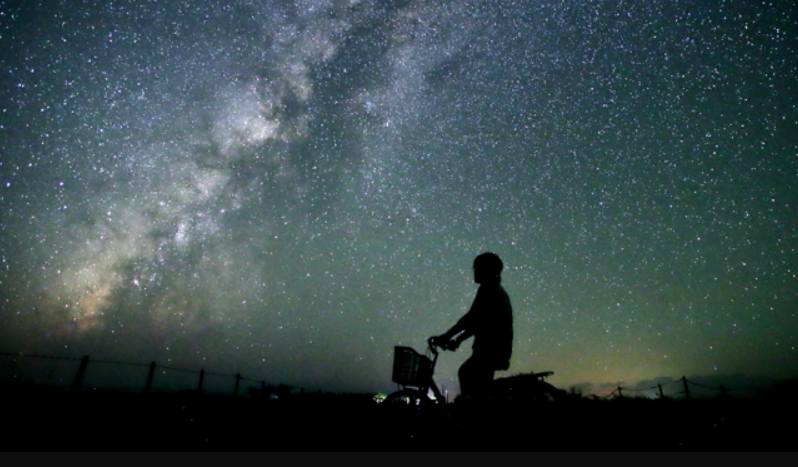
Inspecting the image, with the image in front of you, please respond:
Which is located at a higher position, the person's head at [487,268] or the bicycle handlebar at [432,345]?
the person's head at [487,268]

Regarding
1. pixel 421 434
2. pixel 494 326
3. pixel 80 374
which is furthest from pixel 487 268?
pixel 80 374

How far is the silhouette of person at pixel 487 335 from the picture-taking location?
395 centimetres

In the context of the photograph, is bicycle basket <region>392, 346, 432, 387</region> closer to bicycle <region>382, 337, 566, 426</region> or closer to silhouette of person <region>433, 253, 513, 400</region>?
bicycle <region>382, 337, 566, 426</region>

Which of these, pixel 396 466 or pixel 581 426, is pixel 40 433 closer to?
pixel 396 466

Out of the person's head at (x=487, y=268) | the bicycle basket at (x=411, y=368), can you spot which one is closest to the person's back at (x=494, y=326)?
the person's head at (x=487, y=268)

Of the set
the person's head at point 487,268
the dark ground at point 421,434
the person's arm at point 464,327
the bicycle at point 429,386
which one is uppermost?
the person's head at point 487,268

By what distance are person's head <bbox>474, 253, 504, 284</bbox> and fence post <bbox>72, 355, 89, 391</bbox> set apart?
1095 cm

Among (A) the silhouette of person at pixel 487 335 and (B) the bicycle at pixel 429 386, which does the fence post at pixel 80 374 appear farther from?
(A) the silhouette of person at pixel 487 335

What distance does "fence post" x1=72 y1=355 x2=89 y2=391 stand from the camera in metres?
8.98

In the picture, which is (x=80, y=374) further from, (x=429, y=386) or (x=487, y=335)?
(x=487, y=335)

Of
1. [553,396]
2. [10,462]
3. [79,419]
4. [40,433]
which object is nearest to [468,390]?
[553,396]

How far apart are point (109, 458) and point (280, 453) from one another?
1322 millimetres

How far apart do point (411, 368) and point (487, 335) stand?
4.03 ft

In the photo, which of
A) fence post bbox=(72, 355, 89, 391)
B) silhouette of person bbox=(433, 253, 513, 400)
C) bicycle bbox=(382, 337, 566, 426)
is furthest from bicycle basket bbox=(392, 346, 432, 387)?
fence post bbox=(72, 355, 89, 391)
